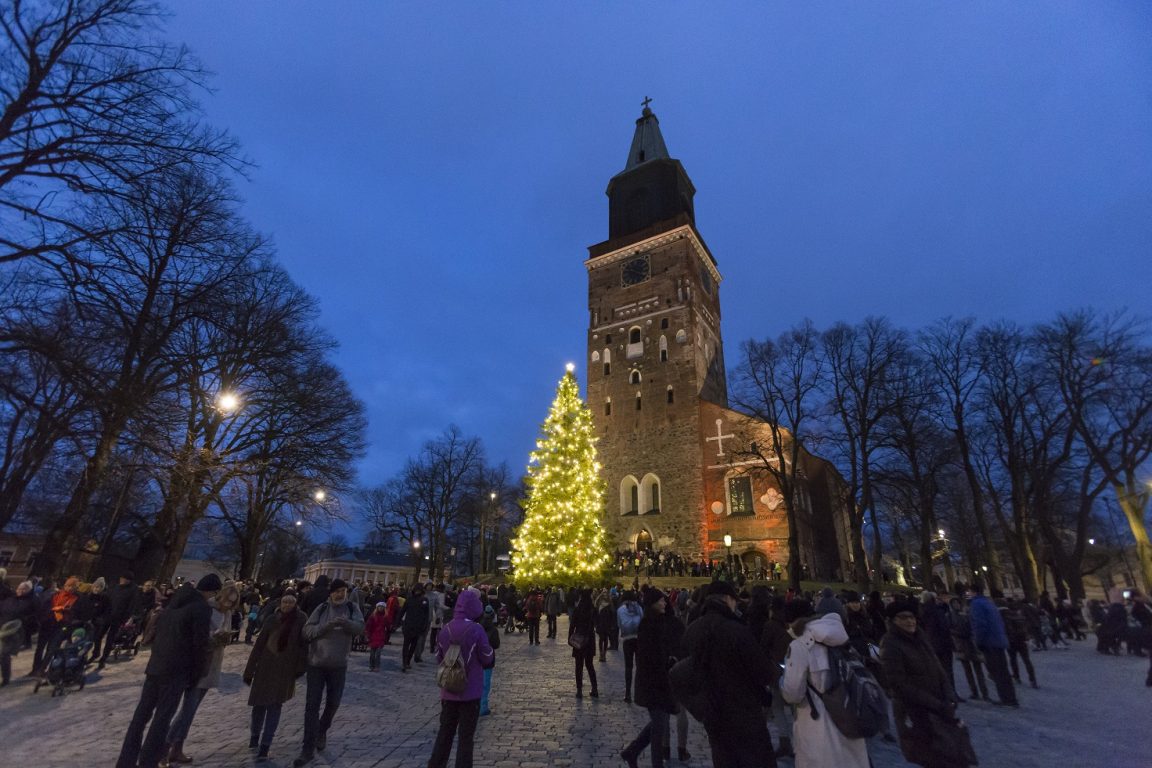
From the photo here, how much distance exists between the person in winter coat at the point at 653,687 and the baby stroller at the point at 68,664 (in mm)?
8792

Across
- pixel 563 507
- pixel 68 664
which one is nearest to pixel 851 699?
pixel 68 664

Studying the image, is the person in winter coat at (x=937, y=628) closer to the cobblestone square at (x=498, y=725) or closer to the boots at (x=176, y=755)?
the cobblestone square at (x=498, y=725)

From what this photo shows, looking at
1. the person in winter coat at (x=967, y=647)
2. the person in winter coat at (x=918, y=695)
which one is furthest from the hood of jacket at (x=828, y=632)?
the person in winter coat at (x=967, y=647)

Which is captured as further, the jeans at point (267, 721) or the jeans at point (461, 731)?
the jeans at point (267, 721)

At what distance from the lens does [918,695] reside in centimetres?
388

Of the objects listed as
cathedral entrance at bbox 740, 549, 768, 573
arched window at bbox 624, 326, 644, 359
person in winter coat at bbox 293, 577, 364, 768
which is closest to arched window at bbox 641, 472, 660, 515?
cathedral entrance at bbox 740, 549, 768, 573

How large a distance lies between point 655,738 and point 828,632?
2501 millimetres

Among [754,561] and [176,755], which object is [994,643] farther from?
[754,561]

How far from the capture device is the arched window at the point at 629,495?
34.4 m

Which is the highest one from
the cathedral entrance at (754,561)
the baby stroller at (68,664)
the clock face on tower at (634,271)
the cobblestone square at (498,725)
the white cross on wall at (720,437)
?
the clock face on tower at (634,271)

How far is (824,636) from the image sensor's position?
3518mm

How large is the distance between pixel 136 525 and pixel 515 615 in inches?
692

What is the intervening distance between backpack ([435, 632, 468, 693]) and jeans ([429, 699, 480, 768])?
0.18 metres

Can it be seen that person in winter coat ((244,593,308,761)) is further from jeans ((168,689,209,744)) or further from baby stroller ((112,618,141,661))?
baby stroller ((112,618,141,661))
